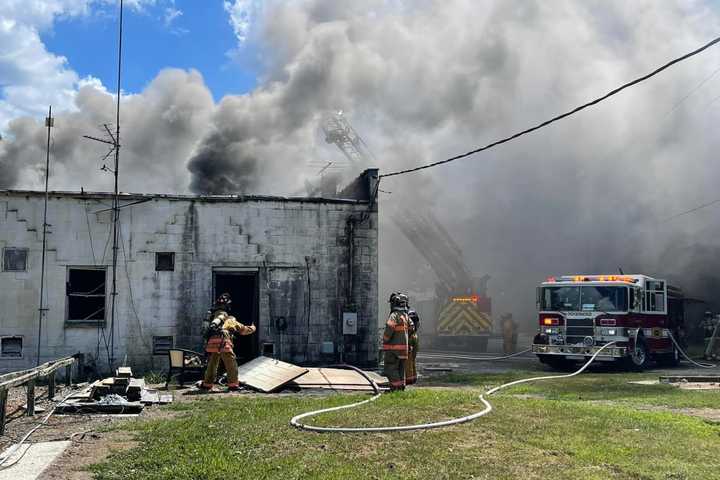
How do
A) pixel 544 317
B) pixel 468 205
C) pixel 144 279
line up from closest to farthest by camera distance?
1. pixel 144 279
2. pixel 544 317
3. pixel 468 205

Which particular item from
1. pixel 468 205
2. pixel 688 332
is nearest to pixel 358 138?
pixel 468 205

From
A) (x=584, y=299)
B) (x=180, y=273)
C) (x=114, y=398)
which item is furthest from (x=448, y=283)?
(x=114, y=398)

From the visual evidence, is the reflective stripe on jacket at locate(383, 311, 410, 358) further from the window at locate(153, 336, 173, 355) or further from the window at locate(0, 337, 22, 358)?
the window at locate(0, 337, 22, 358)

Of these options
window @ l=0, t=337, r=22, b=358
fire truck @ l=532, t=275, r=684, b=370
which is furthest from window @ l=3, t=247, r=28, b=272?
fire truck @ l=532, t=275, r=684, b=370

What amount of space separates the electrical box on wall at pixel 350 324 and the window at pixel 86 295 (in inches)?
191

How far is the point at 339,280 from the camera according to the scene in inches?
602

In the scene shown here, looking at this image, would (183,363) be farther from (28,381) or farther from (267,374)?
(28,381)

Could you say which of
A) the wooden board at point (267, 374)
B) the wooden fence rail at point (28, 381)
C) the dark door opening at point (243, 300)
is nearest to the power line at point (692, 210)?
the dark door opening at point (243, 300)

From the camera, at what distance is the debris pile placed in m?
9.21

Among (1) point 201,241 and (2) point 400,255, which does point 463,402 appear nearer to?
(1) point 201,241

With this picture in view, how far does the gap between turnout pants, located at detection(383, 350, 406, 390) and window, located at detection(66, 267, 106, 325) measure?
686 cm

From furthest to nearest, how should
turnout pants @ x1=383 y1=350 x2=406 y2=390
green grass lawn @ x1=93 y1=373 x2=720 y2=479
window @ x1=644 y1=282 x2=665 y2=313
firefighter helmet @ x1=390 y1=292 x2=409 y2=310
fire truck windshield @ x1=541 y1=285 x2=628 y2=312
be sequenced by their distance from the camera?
window @ x1=644 y1=282 x2=665 y2=313 < fire truck windshield @ x1=541 y1=285 x2=628 y2=312 < firefighter helmet @ x1=390 y1=292 x2=409 y2=310 < turnout pants @ x1=383 y1=350 x2=406 y2=390 < green grass lawn @ x1=93 y1=373 x2=720 y2=479

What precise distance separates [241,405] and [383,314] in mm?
30584

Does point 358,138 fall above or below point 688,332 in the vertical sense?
above
